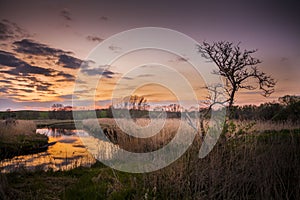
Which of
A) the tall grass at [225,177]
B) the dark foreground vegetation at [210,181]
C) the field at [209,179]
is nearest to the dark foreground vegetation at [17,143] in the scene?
the field at [209,179]

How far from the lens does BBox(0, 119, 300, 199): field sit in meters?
3.71

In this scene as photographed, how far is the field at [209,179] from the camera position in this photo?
3715mm

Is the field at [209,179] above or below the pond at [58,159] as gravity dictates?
above

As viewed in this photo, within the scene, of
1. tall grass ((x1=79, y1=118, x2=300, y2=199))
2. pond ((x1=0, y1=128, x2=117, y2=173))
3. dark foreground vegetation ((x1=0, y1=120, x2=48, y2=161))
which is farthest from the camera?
dark foreground vegetation ((x1=0, y1=120, x2=48, y2=161))

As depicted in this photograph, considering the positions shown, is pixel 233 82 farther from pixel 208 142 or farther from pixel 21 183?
pixel 21 183

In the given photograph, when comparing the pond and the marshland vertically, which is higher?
the marshland

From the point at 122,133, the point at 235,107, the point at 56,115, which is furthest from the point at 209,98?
the point at 56,115

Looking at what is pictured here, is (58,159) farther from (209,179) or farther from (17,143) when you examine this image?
(209,179)

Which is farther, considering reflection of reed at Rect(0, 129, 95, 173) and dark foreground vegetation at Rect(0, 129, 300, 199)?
reflection of reed at Rect(0, 129, 95, 173)

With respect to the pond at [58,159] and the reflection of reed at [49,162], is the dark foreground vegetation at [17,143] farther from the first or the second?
the reflection of reed at [49,162]

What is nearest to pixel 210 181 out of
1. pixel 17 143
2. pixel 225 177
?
pixel 225 177

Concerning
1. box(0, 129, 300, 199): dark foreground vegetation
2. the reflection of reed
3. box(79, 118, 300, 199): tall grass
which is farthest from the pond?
box(79, 118, 300, 199): tall grass

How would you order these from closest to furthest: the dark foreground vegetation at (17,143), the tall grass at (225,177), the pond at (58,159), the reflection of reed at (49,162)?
the tall grass at (225,177), the pond at (58,159), the reflection of reed at (49,162), the dark foreground vegetation at (17,143)

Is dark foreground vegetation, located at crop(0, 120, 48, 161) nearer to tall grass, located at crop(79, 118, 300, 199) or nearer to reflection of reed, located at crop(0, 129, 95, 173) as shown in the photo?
reflection of reed, located at crop(0, 129, 95, 173)
